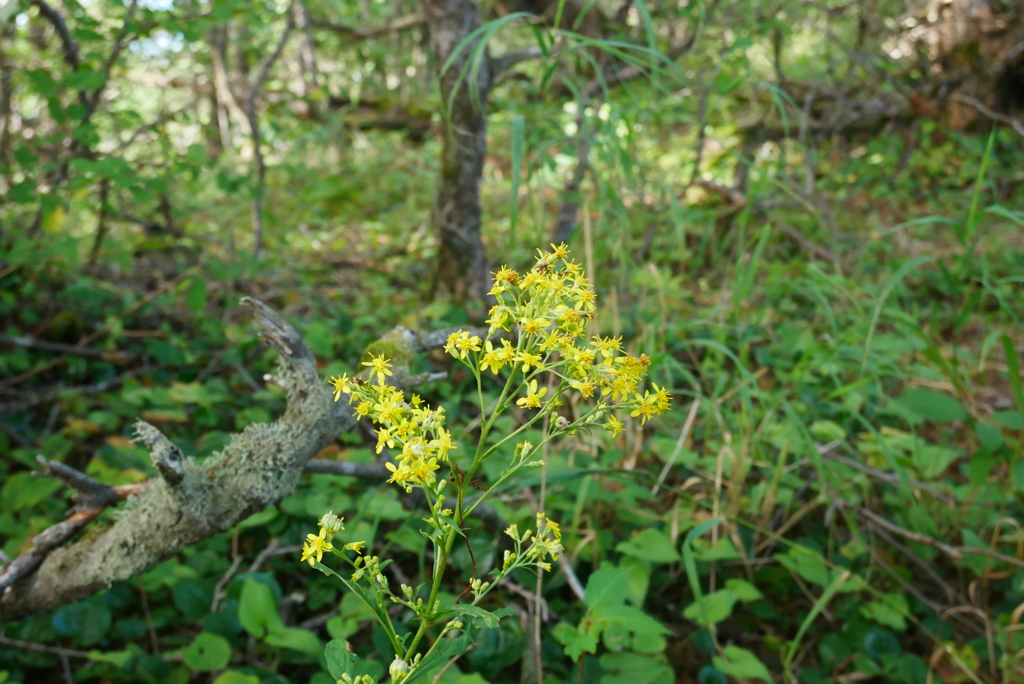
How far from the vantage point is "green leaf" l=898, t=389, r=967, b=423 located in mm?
1825

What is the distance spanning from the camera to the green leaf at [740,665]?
1.44m

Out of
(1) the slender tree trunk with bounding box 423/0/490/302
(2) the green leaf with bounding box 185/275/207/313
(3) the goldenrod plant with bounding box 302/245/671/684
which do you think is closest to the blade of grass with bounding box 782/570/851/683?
(3) the goldenrod plant with bounding box 302/245/671/684

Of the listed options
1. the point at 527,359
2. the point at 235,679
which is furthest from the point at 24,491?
the point at 527,359

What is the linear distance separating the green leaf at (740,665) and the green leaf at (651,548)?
0.23 m

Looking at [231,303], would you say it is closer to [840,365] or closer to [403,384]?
[403,384]

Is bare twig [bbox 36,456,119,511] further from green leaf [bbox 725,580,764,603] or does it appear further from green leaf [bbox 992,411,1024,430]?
green leaf [bbox 992,411,1024,430]

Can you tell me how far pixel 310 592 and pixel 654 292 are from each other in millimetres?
2596

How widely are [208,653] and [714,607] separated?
45.5 inches

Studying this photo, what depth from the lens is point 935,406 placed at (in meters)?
1.85

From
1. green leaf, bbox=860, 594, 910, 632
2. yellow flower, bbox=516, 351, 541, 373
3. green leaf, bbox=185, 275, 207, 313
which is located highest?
yellow flower, bbox=516, 351, 541, 373

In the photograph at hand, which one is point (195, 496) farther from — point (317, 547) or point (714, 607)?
point (714, 607)

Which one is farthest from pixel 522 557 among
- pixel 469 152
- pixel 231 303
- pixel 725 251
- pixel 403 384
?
pixel 725 251

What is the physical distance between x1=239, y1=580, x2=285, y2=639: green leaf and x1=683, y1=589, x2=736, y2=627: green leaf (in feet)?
3.13

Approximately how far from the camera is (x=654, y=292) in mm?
3768
